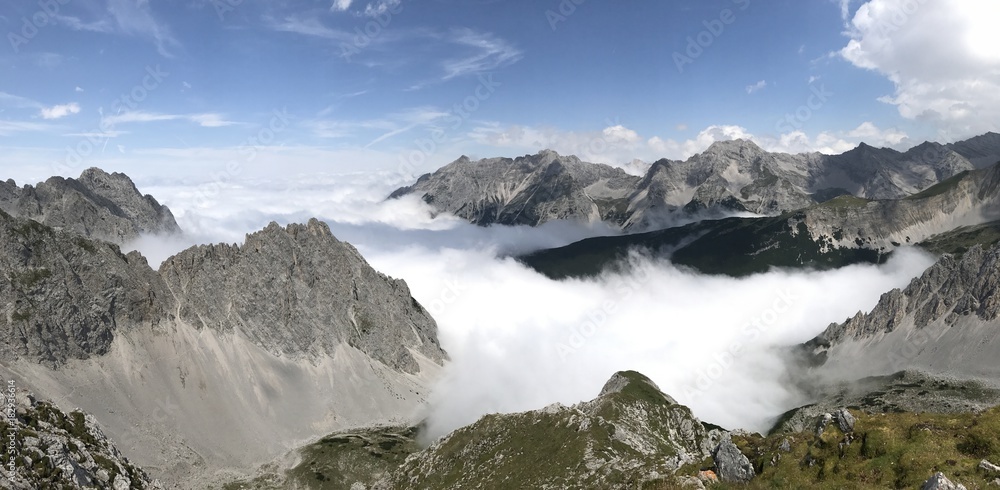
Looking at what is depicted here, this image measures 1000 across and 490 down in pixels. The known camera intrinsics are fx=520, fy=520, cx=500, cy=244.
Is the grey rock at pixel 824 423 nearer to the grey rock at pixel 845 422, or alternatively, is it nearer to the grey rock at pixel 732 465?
the grey rock at pixel 845 422

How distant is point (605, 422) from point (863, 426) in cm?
10020

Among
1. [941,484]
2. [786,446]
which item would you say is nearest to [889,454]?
[941,484]

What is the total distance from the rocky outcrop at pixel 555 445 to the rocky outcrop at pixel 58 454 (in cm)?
7626

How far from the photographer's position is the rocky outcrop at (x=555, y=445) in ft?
410

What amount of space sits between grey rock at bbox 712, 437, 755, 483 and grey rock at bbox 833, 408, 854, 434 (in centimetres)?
998

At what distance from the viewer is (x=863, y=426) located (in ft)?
169

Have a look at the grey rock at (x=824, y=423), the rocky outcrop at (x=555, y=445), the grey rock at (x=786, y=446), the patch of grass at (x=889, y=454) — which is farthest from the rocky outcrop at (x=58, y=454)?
the grey rock at (x=824, y=423)

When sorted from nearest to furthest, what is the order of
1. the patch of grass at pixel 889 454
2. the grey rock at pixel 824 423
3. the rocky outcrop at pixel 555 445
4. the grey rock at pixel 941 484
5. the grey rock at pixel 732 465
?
the grey rock at pixel 941 484
the patch of grass at pixel 889 454
the grey rock at pixel 732 465
the grey rock at pixel 824 423
the rocky outcrop at pixel 555 445

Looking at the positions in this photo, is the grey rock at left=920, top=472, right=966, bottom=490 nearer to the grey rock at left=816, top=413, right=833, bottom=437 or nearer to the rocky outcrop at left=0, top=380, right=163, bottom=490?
the grey rock at left=816, top=413, right=833, bottom=437

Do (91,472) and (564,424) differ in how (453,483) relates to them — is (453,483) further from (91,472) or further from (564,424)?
(91,472)

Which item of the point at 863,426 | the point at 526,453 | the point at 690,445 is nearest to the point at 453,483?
the point at 526,453

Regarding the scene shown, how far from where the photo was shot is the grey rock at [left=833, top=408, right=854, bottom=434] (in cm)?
5225

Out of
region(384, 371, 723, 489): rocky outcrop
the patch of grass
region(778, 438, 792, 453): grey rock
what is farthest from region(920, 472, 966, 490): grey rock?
region(384, 371, 723, 489): rocky outcrop

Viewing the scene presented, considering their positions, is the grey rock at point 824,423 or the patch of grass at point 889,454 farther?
the grey rock at point 824,423
